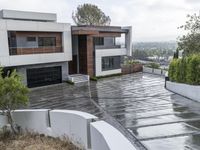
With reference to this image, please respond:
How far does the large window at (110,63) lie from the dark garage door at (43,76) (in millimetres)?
6535

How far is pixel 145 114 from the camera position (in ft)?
43.0

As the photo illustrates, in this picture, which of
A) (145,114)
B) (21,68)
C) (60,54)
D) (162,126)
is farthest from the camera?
(60,54)

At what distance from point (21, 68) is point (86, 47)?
841 centimetres

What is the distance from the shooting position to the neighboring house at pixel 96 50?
28980 mm

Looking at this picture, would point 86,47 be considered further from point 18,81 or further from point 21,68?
point 18,81

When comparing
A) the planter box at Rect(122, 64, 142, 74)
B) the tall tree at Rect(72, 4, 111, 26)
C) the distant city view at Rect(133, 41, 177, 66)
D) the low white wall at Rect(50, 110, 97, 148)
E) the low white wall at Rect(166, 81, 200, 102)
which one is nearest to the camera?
the low white wall at Rect(50, 110, 97, 148)

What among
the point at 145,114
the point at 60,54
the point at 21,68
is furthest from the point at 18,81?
the point at 60,54

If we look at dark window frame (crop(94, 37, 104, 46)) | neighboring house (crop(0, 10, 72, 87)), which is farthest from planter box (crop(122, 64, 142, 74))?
neighboring house (crop(0, 10, 72, 87))

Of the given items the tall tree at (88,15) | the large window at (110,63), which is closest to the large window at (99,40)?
the large window at (110,63)

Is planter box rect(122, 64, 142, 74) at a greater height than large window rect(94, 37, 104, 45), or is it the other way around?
large window rect(94, 37, 104, 45)

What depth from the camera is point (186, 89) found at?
59.0ft

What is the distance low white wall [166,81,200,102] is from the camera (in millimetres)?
16438

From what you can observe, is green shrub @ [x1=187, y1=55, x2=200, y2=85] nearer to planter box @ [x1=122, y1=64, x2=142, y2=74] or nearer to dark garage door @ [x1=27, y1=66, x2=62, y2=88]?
dark garage door @ [x1=27, y1=66, x2=62, y2=88]

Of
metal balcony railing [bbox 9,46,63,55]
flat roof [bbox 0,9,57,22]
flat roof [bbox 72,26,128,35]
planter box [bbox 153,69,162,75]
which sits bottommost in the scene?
planter box [bbox 153,69,162,75]
